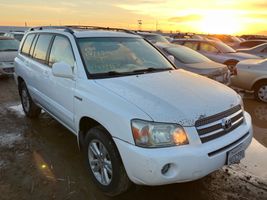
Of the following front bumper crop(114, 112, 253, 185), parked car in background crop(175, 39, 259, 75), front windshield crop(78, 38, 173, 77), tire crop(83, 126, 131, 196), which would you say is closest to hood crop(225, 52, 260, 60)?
parked car in background crop(175, 39, 259, 75)

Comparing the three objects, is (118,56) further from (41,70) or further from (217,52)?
(217,52)

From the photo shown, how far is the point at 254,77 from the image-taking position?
7711 millimetres

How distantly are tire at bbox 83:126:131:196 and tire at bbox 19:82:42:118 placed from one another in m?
2.82

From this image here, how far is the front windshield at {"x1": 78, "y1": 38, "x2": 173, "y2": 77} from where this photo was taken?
12.6ft

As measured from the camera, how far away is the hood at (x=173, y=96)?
2.86 m

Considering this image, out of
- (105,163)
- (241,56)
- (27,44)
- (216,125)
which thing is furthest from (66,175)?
(241,56)

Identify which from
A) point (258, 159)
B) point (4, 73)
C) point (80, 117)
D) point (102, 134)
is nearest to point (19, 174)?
point (80, 117)

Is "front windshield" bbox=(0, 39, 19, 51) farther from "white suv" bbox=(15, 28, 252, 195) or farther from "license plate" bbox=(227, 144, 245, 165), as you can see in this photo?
"license plate" bbox=(227, 144, 245, 165)

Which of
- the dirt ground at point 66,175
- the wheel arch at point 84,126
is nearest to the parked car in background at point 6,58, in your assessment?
the dirt ground at point 66,175

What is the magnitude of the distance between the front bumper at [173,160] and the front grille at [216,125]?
0.06 meters

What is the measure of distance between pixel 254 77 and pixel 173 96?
17.5 ft

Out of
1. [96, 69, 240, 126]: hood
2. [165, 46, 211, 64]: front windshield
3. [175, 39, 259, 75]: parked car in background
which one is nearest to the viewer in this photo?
[96, 69, 240, 126]: hood

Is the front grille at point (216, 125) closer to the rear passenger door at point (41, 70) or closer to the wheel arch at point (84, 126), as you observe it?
the wheel arch at point (84, 126)

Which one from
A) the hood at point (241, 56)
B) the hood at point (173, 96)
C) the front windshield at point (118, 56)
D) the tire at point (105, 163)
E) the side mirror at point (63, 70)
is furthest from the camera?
the hood at point (241, 56)
